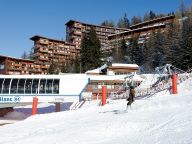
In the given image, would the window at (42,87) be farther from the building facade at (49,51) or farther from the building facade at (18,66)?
the building facade at (49,51)

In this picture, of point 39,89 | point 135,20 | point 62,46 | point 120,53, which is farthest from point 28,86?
point 135,20

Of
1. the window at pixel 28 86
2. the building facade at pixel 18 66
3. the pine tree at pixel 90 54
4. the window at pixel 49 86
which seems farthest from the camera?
the building facade at pixel 18 66

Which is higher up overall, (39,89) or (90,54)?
(90,54)

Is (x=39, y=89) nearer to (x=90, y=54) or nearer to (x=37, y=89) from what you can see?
(x=37, y=89)

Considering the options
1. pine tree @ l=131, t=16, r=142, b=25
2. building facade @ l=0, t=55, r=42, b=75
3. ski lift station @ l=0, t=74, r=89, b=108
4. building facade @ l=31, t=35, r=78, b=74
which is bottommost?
ski lift station @ l=0, t=74, r=89, b=108

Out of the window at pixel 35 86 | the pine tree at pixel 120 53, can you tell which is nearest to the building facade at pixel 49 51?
the pine tree at pixel 120 53

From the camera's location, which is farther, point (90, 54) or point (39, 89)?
point (90, 54)

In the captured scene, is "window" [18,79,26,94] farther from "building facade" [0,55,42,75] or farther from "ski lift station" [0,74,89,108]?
"building facade" [0,55,42,75]

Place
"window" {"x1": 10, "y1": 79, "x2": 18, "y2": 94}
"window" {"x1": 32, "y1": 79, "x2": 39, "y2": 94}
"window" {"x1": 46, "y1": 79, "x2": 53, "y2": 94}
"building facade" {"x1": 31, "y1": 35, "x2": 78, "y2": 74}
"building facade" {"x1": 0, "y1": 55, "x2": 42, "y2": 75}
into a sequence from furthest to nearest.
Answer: "building facade" {"x1": 31, "y1": 35, "x2": 78, "y2": 74}
"building facade" {"x1": 0, "y1": 55, "x2": 42, "y2": 75}
"window" {"x1": 46, "y1": 79, "x2": 53, "y2": 94}
"window" {"x1": 32, "y1": 79, "x2": 39, "y2": 94}
"window" {"x1": 10, "y1": 79, "x2": 18, "y2": 94}

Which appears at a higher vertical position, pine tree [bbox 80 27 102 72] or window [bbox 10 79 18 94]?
pine tree [bbox 80 27 102 72]

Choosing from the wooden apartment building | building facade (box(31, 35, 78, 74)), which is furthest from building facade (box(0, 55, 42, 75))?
building facade (box(31, 35, 78, 74))

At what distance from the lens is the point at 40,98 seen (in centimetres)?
3338

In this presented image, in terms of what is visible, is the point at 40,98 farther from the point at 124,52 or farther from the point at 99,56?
the point at 124,52

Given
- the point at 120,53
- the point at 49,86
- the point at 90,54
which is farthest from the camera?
the point at 120,53
